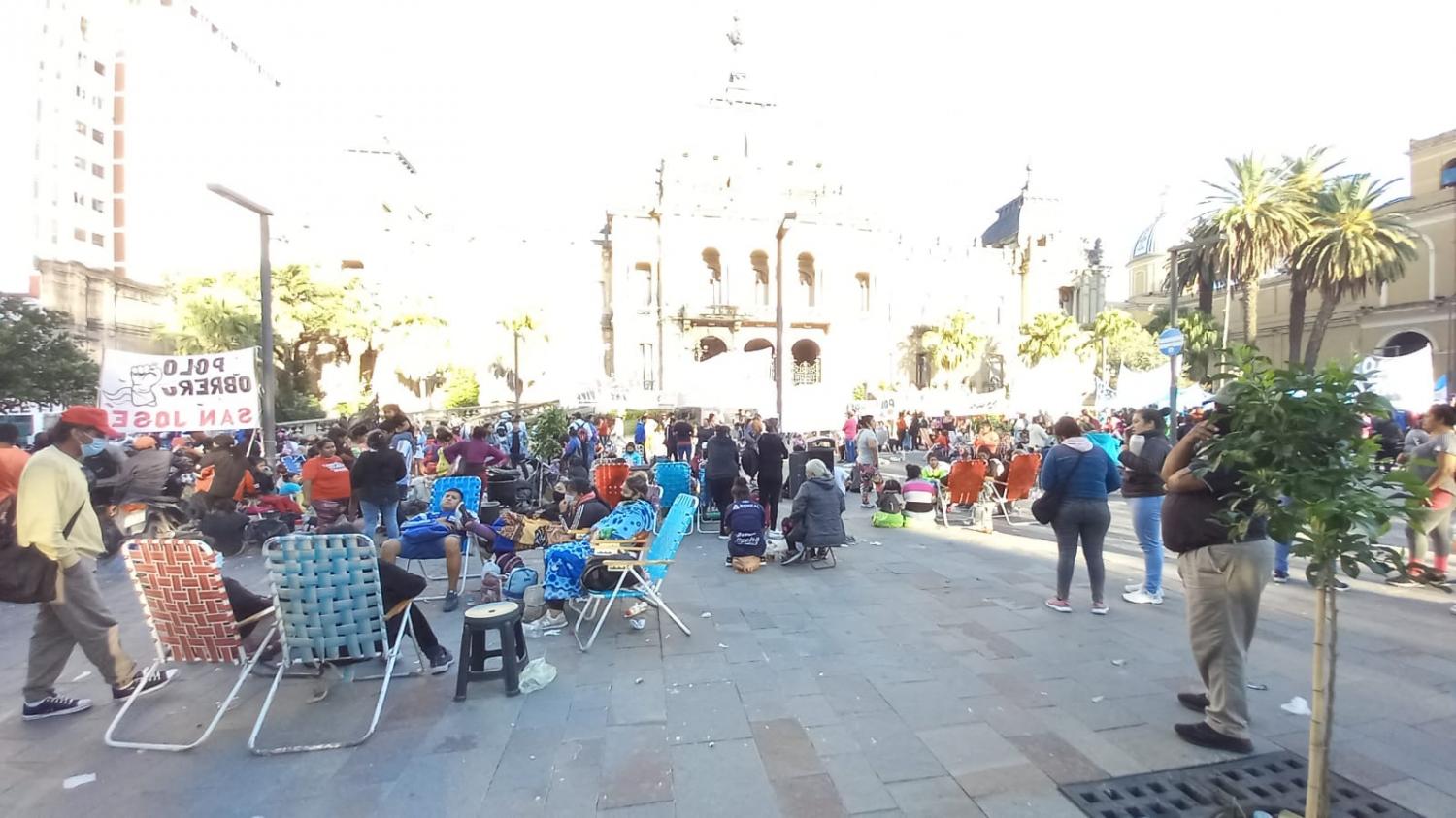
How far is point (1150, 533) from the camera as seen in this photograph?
5898 millimetres

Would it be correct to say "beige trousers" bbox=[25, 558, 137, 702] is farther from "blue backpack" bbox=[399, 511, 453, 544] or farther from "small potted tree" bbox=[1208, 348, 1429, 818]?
"small potted tree" bbox=[1208, 348, 1429, 818]

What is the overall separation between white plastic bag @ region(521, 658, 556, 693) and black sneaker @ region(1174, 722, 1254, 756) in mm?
3730

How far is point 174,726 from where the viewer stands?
12.8 ft

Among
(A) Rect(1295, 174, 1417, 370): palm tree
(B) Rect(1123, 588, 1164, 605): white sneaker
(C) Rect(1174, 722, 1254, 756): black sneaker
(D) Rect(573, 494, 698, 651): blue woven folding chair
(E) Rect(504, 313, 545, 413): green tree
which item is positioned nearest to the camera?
(C) Rect(1174, 722, 1254, 756): black sneaker

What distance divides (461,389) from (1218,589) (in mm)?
39465

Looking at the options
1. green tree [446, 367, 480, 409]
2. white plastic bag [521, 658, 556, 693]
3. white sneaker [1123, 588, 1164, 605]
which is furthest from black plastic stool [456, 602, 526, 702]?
green tree [446, 367, 480, 409]

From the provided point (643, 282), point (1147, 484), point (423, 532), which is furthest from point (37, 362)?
point (643, 282)

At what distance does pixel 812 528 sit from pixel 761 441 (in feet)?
6.57

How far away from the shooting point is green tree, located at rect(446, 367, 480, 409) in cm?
3822

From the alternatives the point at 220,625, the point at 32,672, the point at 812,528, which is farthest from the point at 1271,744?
the point at 32,672

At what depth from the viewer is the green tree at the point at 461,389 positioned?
38.2 metres

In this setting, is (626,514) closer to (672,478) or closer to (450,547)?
(450,547)

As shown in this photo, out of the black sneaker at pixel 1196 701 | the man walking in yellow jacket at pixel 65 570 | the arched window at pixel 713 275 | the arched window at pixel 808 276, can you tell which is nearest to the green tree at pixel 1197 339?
the arched window at pixel 808 276

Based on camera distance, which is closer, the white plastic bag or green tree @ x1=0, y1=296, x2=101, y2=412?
the white plastic bag
